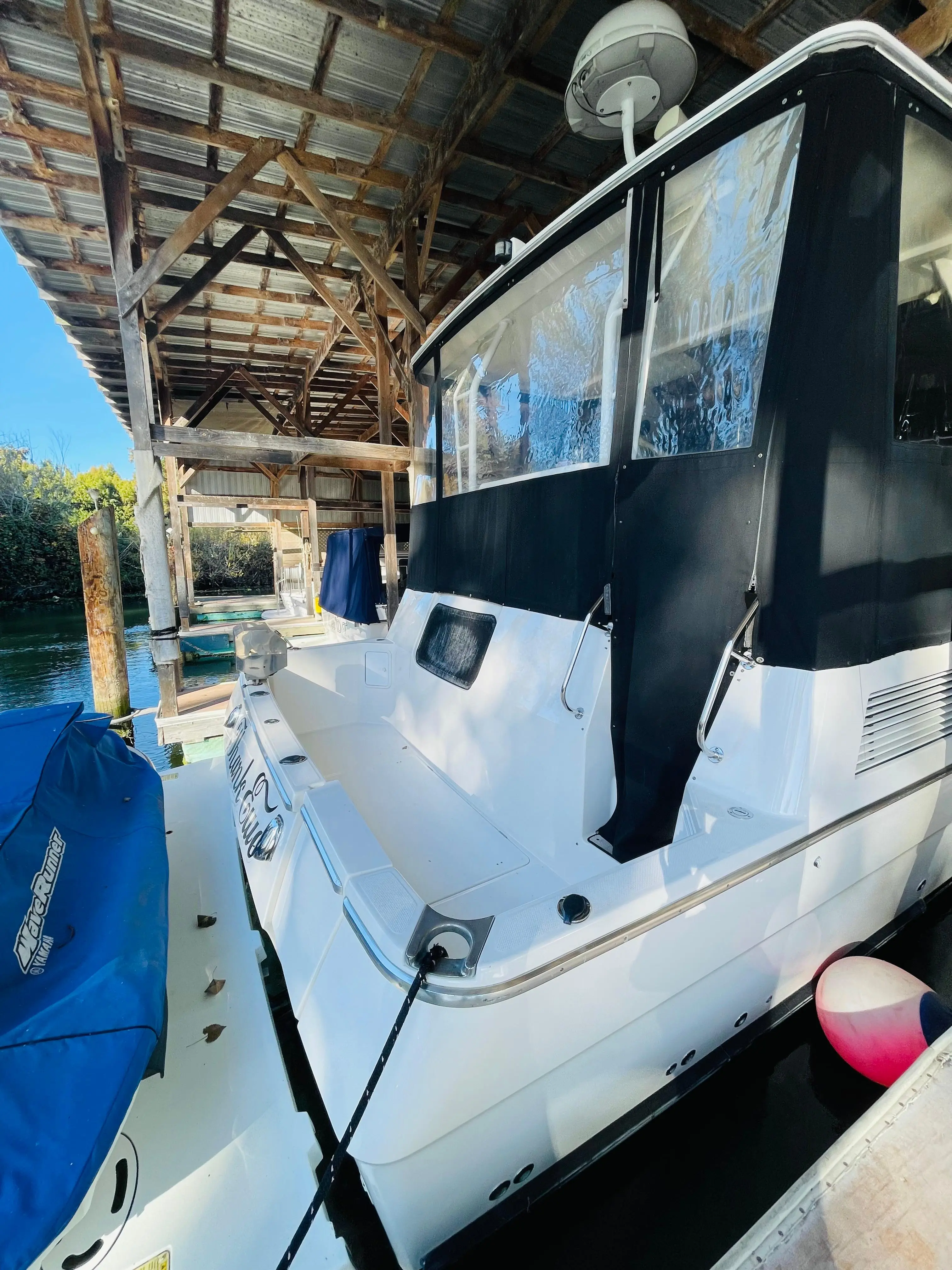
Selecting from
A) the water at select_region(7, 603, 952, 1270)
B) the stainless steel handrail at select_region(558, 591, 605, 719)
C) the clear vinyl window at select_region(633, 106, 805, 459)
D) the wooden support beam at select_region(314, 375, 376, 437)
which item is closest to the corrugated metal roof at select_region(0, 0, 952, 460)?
the clear vinyl window at select_region(633, 106, 805, 459)

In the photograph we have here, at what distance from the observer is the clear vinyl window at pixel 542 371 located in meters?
1.96

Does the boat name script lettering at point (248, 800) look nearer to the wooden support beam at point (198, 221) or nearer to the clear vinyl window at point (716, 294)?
the clear vinyl window at point (716, 294)

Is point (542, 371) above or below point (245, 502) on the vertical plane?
below

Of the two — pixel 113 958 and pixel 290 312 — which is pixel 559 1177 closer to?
pixel 113 958

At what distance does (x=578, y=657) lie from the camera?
1.94 m

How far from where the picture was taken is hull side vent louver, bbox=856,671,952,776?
153 cm

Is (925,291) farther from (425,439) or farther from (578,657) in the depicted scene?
(425,439)

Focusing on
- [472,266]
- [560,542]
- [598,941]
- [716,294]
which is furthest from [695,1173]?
[472,266]

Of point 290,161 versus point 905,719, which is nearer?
point 905,719

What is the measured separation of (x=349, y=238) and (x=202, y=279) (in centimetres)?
161

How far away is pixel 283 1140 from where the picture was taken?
126 cm

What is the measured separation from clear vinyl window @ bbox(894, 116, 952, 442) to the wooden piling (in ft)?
19.1

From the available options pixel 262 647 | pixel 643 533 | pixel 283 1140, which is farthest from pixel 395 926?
pixel 262 647

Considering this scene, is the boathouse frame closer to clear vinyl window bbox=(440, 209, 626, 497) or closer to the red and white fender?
clear vinyl window bbox=(440, 209, 626, 497)
